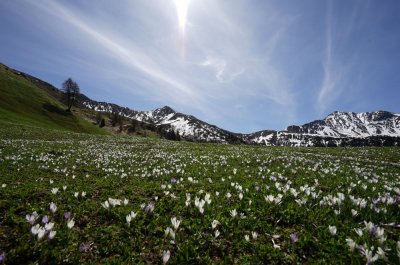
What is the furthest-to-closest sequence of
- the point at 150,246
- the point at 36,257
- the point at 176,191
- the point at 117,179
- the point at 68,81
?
the point at 68,81, the point at 117,179, the point at 176,191, the point at 150,246, the point at 36,257

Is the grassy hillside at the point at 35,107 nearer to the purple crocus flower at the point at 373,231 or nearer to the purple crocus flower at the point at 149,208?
the purple crocus flower at the point at 149,208

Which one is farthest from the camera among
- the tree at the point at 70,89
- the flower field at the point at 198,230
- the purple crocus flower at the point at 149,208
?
the tree at the point at 70,89

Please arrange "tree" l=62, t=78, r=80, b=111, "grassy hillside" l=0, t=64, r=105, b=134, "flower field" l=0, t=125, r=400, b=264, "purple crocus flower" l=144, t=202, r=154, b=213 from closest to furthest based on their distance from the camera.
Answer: "flower field" l=0, t=125, r=400, b=264 < "purple crocus flower" l=144, t=202, r=154, b=213 < "grassy hillside" l=0, t=64, r=105, b=134 < "tree" l=62, t=78, r=80, b=111

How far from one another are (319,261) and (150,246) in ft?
10.2

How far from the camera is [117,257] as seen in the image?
168 inches

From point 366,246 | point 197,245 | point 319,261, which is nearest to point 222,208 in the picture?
point 197,245

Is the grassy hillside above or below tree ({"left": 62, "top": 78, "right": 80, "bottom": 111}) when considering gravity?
below

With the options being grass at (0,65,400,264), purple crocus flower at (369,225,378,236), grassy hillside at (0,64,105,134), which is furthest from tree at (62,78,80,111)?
purple crocus flower at (369,225,378,236)

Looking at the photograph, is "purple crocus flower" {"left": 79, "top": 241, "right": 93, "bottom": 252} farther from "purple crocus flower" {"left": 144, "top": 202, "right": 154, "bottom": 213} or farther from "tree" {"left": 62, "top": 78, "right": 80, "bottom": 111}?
"tree" {"left": 62, "top": 78, "right": 80, "bottom": 111}

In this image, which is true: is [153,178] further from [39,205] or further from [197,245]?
[197,245]

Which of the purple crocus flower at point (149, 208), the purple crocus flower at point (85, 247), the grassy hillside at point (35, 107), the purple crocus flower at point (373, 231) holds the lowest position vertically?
the grassy hillside at point (35, 107)

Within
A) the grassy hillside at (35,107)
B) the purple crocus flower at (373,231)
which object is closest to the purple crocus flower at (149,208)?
the purple crocus flower at (373,231)

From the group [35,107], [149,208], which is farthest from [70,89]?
[149,208]

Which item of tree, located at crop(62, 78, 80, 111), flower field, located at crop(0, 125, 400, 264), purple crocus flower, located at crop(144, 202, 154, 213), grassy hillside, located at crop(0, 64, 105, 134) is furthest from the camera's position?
tree, located at crop(62, 78, 80, 111)
